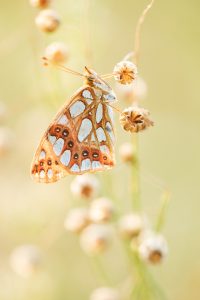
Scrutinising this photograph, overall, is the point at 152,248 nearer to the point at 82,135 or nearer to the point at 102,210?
the point at 102,210

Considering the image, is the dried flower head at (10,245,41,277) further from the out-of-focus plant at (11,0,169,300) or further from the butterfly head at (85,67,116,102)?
the butterfly head at (85,67,116,102)

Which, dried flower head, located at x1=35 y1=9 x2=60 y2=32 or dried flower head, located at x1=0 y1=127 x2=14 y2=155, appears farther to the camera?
dried flower head, located at x1=0 y1=127 x2=14 y2=155

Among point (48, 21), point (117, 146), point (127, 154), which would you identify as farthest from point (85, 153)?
→ point (117, 146)

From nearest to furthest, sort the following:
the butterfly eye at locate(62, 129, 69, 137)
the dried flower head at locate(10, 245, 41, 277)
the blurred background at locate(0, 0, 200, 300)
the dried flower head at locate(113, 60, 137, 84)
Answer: the dried flower head at locate(113, 60, 137, 84) → the butterfly eye at locate(62, 129, 69, 137) → the dried flower head at locate(10, 245, 41, 277) → the blurred background at locate(0, 0, 200, 300)

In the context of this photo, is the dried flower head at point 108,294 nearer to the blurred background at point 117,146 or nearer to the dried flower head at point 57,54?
the blurred background at point 117,146

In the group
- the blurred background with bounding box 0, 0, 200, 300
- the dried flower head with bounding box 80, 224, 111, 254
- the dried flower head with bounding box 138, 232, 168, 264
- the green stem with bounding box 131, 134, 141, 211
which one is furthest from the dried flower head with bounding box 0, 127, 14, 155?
the dried flower head with bounding box 138, 232, 168, 264

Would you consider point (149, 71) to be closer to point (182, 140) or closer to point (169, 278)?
point (182, 140)
